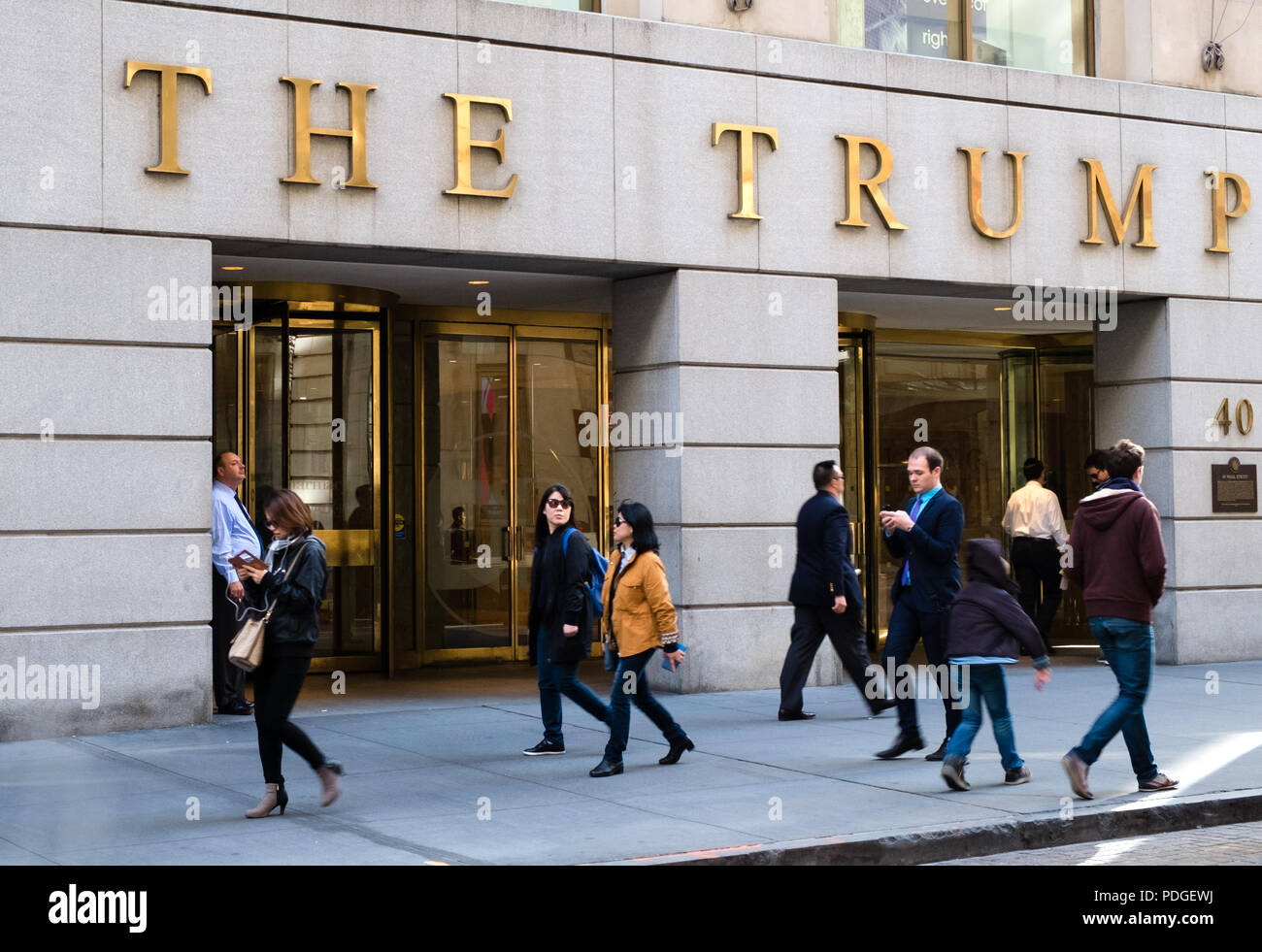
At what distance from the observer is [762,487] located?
1288 cm

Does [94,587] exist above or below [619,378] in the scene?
below

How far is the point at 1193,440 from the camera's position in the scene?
14.9 meters

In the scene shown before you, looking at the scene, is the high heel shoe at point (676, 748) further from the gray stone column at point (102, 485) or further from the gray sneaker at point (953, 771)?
the gray stone column at point (102, 485)

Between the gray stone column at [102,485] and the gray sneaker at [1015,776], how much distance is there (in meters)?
5.54

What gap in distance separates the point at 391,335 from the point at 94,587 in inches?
169

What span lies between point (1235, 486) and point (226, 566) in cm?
965

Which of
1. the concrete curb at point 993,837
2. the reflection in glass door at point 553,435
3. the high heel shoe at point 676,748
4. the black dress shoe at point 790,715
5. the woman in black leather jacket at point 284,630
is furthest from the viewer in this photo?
the reflection in glass door at point 553,435

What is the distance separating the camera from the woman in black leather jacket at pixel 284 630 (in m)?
7.79

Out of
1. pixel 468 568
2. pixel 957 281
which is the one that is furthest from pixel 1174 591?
pixel 468 568

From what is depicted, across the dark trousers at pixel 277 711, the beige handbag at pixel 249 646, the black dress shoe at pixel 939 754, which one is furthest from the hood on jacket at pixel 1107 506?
the beige handbag at pixel 249 646

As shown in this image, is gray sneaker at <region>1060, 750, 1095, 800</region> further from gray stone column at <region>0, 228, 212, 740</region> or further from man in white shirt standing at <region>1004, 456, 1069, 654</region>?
man in white shirt standing at <region>1004, 456, 1069, 654</region>

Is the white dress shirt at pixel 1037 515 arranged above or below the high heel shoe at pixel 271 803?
above
